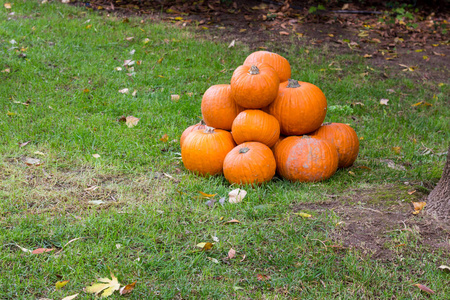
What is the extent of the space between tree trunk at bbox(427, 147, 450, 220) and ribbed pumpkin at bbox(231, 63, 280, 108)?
4.72 feet

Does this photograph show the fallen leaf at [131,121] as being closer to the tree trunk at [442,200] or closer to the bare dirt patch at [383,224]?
the bare dirt patch at [383,224]

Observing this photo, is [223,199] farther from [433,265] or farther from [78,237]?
[433,265]

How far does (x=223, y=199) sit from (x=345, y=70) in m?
4.16

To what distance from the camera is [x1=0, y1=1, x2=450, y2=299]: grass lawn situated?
8.57ft

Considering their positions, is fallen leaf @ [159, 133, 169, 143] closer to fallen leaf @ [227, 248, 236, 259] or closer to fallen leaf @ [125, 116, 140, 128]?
fallen leaf @ [125, 116, 140, 128]

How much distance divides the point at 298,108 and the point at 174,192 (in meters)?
1.27

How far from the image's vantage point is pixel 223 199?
11.3ft

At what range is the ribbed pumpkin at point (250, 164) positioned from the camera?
141 inches

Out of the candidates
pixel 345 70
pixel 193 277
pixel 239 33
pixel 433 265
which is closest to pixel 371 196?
pixel 433 265

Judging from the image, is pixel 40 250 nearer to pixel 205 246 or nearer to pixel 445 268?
pixel 205 246

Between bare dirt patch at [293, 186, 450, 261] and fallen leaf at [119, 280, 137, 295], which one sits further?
bare dirt patch at [293, 186, 450, 261]

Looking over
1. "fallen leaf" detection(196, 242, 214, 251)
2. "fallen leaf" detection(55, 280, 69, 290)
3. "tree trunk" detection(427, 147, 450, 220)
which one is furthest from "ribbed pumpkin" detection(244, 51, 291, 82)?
"fallen leaf" detection(55, 280, 69, 290)

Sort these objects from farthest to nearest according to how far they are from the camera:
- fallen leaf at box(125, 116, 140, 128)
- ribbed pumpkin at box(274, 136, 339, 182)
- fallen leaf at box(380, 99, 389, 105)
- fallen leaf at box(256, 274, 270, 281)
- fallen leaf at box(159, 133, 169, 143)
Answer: fallen leaf at box(380, 99, 389, 105) < fallen leaf at box(125, 116, 140, 128) < fallen leaf at box(159, 133, 169, 143) < ribbed pumpkin at box(274, 136, 339, 182) < fallen leaf at box(256, 274, 270, 281)

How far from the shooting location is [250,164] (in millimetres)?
3582
